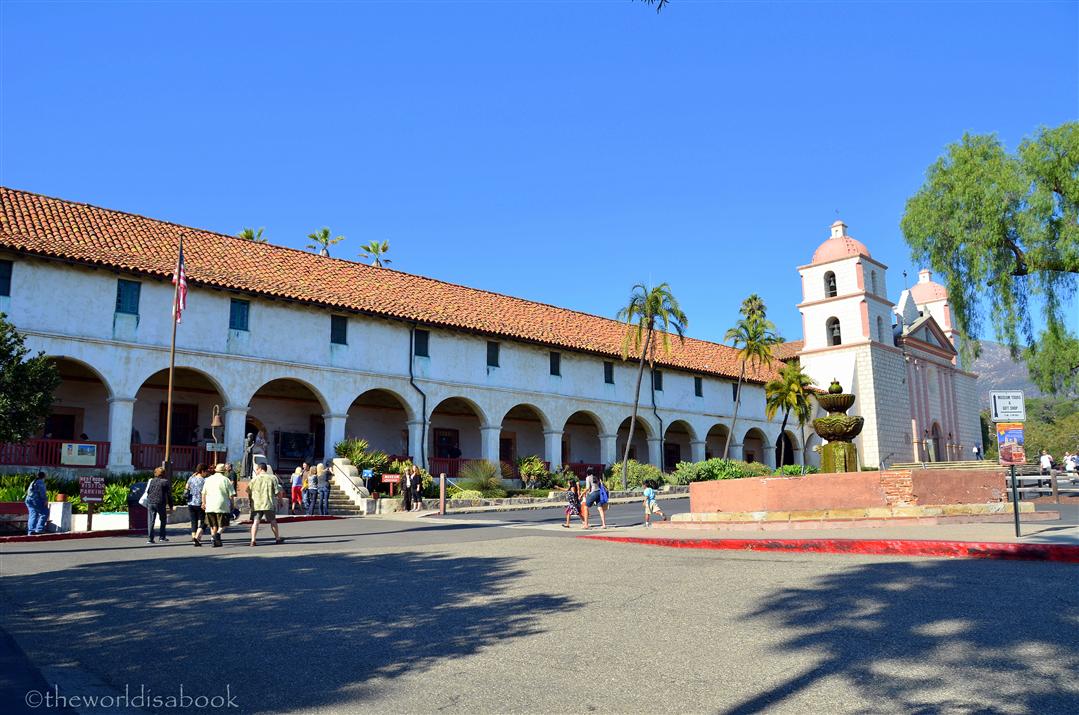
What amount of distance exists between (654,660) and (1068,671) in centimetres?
264

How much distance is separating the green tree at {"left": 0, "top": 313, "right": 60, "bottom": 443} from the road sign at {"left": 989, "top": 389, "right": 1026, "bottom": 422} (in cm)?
1853

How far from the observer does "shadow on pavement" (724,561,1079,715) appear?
4.89 m

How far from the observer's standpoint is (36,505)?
16.3 meters

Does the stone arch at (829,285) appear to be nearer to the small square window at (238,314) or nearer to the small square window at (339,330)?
the small square window at (339,330)

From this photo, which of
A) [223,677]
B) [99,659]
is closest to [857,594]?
[223,677]

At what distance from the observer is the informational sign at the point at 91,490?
17641 mm

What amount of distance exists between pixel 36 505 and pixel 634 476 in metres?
22.7

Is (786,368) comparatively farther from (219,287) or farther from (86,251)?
(86,251)

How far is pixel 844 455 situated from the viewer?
1795 centimetres

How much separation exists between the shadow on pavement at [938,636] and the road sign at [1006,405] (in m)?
3.14

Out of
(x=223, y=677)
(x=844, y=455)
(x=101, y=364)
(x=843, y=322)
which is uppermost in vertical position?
(x=843, y=322)

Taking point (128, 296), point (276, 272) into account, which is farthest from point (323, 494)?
point (276, 272)

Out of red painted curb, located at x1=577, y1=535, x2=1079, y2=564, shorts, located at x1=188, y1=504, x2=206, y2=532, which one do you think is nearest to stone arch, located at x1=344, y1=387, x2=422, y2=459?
shorts, located at x1=188, y1=504, x2=206, y2=532

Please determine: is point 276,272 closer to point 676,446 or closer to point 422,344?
point 422,344
